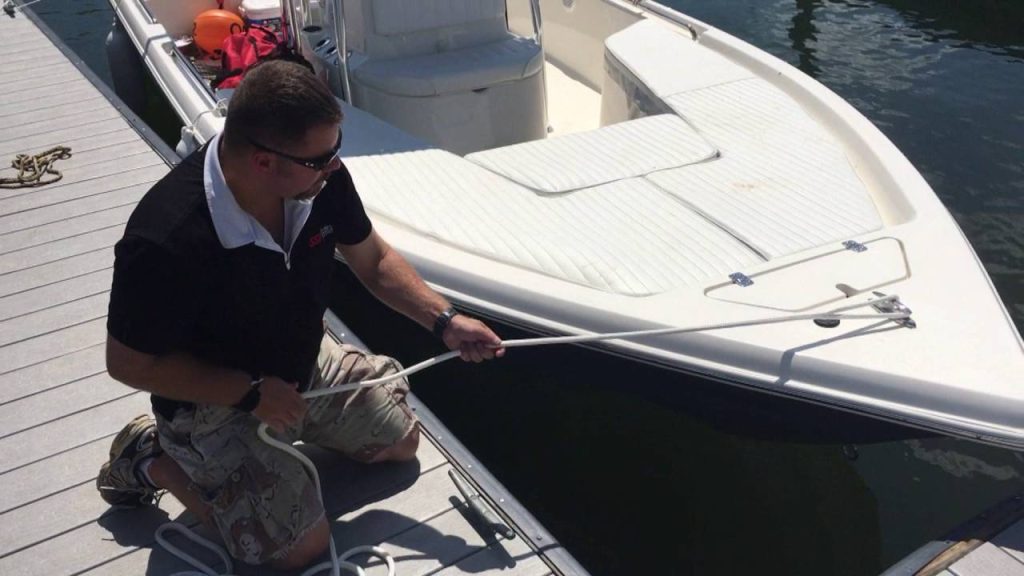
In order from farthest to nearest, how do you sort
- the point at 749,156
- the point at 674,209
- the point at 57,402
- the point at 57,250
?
the point at 57,250 → the point at 749,156 → the point at 674,209 → the point at 57,402

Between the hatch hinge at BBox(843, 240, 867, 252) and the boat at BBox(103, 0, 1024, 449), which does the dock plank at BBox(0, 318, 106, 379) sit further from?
the hatch hinge at BBox(843, 240, 867, 252)

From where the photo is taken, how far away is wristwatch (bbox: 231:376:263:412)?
209 centimetres

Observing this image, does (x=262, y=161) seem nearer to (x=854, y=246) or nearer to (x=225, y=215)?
(x=225, y=215)

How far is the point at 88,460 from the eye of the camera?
2.75m

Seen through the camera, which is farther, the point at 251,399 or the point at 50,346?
the point at 50,346

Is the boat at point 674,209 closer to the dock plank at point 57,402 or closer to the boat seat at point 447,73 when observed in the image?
the boat seat at point 447,73

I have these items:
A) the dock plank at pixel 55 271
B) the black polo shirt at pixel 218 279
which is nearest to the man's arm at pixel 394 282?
the black polo shirt at pixel 218 279

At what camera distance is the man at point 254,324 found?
1920 millimetres

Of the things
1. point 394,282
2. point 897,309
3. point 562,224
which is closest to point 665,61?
point 562,224

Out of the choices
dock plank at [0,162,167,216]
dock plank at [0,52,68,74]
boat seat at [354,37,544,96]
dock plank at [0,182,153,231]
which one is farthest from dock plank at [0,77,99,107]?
boat seat at [354,37,544,96]

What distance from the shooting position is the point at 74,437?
284cm

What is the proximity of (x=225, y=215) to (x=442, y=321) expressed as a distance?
0.64m

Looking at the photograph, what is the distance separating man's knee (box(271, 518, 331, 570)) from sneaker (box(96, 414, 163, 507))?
1.39ft

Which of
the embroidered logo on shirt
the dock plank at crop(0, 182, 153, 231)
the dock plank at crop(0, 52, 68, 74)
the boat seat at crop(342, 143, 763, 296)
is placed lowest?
the dock plank at crop(0, 182, 153, 231)
